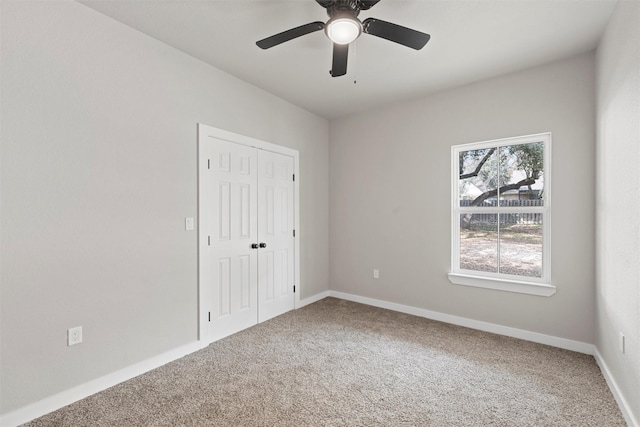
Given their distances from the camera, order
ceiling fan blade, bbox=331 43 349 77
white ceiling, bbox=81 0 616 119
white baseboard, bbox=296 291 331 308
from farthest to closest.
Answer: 1. white baseboard, bbox=296 291 331 308
2. white ceiling, bbox=81 0 616 119
3. ceiling fan blade, bbox=331 43 349 77

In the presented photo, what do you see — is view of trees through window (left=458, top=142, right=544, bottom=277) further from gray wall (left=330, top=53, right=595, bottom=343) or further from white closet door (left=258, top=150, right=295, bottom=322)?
white closet door (left=258, top=150, right=295, bottom=322)

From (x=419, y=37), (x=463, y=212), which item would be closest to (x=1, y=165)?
(x=419, y=37)

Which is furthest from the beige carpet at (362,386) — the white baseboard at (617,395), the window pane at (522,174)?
the window pane at (522,174)

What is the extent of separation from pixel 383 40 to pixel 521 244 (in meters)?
2.42

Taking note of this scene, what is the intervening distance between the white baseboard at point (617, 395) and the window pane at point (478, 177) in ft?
5.26

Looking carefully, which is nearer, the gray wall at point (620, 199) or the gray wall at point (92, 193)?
the gray wall at point (620, 199)

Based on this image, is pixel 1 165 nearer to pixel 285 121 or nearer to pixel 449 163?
pixel 285 121

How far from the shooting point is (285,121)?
382 cm

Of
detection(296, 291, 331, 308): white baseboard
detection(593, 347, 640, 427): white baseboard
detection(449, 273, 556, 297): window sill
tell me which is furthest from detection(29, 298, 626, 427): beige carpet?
detection(296, 291, 331, 308): white baseboard

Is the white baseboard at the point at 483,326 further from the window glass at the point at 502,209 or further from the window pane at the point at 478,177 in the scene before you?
the window pane at the point at 478,177

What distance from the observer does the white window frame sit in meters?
2.91

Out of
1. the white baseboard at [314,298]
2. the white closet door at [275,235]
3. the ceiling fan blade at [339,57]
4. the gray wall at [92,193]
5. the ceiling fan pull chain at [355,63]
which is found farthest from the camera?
the white baseboard at [314,298]

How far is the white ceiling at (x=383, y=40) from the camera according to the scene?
210cm

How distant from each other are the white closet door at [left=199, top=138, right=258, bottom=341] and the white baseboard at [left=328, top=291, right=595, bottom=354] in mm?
1640
